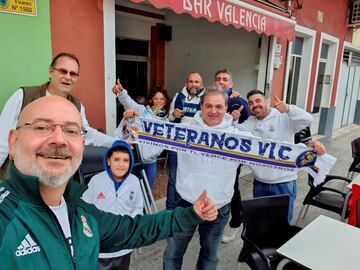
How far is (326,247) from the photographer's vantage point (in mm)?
1924

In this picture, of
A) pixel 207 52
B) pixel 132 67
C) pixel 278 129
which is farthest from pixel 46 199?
pixel 207 52

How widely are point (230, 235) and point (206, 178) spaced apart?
157cm

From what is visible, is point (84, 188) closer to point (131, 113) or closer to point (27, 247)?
point (27, 247)

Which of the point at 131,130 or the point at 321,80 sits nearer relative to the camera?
the point at 131,130

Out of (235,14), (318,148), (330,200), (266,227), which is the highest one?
(235,14)

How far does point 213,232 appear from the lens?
2.16m

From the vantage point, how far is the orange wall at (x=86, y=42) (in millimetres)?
2936

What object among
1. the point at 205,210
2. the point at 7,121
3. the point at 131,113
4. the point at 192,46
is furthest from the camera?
the point at 192,46

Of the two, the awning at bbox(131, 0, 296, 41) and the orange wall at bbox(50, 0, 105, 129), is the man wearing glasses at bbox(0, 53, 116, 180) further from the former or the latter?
the awning at bbox(131, 0, 296, 41)

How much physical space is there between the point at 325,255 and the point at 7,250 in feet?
6.00

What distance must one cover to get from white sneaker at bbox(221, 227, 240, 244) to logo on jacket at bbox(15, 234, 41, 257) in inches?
106

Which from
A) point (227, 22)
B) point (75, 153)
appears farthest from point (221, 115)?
point (227, 22)

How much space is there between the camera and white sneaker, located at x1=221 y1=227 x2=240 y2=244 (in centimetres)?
325

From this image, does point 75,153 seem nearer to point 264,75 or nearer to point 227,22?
point 227,22
